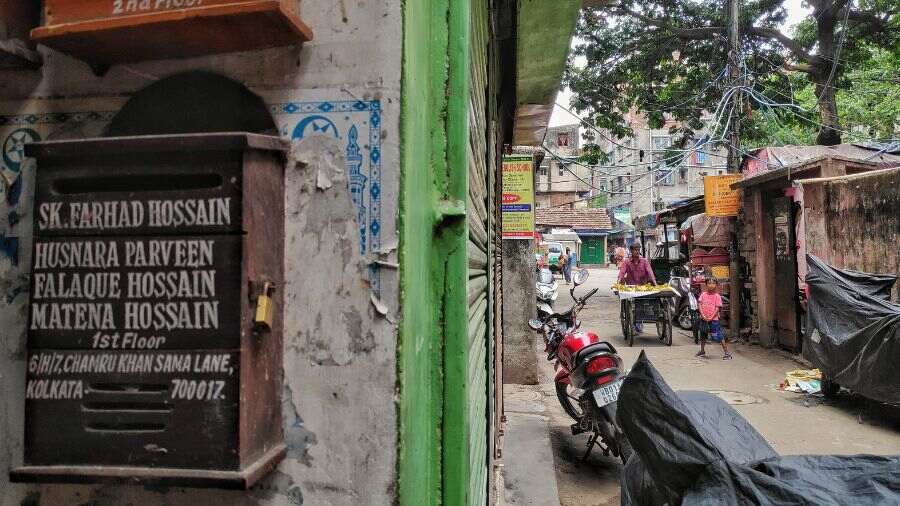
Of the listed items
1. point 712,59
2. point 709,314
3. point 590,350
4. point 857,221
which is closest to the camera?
point 590,350

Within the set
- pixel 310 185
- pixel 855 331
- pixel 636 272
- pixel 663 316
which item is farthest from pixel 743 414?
pixel 310 185

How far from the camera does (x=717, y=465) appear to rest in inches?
75.7

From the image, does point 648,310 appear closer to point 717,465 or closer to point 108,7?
point 717,465

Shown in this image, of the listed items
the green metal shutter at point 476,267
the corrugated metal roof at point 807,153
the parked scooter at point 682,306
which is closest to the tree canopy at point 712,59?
the corrugated metal roof at point 807,153

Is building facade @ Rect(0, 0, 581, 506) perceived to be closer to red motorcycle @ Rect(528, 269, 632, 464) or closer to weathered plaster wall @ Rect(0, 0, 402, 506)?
weathered plaster wall @ Rect(0, 0, 402, 506)

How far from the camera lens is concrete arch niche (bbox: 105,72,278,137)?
1117mm

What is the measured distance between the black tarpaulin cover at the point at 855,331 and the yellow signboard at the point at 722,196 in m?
4.67

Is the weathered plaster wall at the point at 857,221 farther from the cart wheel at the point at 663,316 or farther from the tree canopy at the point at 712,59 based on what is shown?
the tree canopy at the point at 712,59

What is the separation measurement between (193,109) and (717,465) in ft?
6.30

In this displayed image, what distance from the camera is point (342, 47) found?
1109 millimetres

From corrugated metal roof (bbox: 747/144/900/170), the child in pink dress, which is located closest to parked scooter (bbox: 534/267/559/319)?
the child in pink dress

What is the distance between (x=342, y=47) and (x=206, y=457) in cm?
80

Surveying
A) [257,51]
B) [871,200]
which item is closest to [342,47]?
[257,51]

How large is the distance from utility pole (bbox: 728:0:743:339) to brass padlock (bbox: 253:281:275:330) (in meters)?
11.3
